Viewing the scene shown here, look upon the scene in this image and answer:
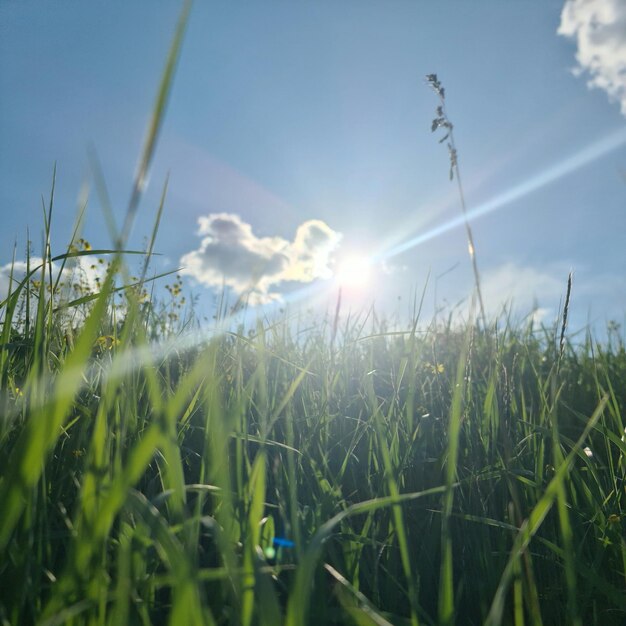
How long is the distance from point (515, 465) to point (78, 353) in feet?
4.43

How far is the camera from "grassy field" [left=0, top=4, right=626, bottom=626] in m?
0.61

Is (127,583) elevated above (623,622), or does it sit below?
above

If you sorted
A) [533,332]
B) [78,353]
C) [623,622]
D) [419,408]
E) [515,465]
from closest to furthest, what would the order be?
1. [78,353]
2. [623,622]
3. [515,465]
4. [419,408]
5. [533,332]

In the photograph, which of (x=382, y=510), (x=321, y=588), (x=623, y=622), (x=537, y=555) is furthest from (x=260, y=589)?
(x=623, y=622)

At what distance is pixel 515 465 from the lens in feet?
4.94

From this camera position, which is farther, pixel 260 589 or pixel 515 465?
pixel 515 465

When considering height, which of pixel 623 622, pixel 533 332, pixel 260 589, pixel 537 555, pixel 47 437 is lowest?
pixel 623 622

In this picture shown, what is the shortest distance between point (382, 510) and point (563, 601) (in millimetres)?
439

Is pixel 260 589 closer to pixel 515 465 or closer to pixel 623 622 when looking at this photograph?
pixel 623 622

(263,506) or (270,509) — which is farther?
(270,509)

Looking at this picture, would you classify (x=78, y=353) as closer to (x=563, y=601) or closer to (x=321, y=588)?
(x=321, y=588)

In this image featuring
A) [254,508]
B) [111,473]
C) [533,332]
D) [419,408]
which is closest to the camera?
[254,508]

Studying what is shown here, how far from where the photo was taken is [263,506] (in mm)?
1095

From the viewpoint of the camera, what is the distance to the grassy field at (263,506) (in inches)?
23.9
